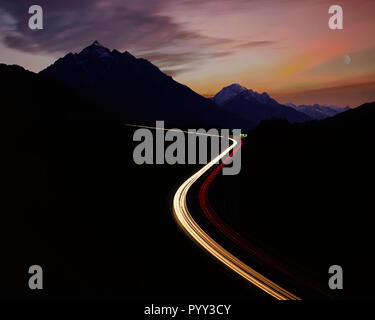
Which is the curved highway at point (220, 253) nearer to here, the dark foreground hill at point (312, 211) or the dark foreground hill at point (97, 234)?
the dark foreground hill at point (97, 234)

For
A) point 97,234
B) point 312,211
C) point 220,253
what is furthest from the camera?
point 312,211

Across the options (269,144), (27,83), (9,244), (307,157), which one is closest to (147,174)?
(9,244)

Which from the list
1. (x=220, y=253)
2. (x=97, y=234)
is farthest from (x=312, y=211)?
(x=97, y=234)

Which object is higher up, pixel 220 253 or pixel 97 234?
pixel 97 234

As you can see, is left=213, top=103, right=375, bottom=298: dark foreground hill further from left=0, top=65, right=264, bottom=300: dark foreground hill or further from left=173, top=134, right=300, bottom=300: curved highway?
left=0, top=65, right=264, bottom=300: dark foreground hill

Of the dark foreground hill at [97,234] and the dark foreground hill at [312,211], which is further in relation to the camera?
the dark foreground hill at [312,211]

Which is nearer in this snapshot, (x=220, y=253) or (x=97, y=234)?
(x=220, y=253)

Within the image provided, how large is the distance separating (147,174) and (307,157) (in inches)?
1197

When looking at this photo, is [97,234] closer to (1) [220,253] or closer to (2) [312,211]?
(1) [220,253]

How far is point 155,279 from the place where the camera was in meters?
18.9

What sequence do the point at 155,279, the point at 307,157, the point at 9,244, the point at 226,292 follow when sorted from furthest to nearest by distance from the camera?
the point at 307,157 < the point at 9,244 < the point at 155,279 < the point at 226,292

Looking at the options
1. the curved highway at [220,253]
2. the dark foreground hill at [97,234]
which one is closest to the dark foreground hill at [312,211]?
the curved highway at [220,253]

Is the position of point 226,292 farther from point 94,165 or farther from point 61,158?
point 61,158

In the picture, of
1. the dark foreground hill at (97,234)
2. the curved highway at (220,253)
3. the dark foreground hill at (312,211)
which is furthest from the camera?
the dark foreground hill at (312,211)
